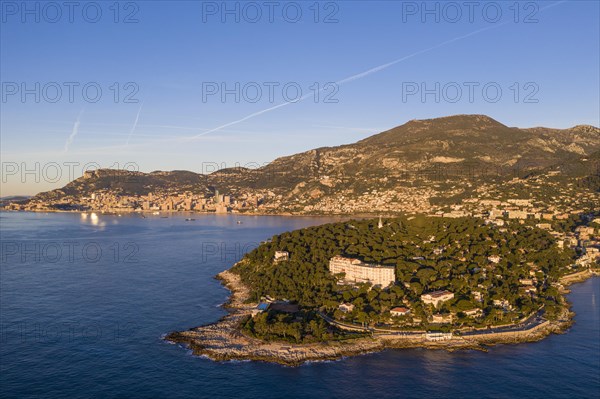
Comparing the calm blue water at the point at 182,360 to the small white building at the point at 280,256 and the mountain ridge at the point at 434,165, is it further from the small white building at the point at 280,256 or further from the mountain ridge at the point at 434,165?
the mountain ridge at the point at 434,165

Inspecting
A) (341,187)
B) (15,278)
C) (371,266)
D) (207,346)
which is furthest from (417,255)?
(341,187)

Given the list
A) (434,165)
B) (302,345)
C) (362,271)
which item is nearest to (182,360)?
(302,345)

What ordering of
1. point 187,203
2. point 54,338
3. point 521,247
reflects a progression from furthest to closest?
point 187,203 → point 521,247 → point 54,338

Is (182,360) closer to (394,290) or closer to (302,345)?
(302,345)

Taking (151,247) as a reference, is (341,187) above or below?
above

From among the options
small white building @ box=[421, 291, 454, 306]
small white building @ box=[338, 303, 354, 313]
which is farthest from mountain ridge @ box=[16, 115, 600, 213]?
small white building @ box=[338, 303, 354, 313]

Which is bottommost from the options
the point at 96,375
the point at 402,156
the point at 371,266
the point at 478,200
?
the point at 96,375

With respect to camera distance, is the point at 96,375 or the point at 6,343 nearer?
the point at 96,375

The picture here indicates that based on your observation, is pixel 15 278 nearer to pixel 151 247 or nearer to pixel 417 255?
pixel 151 247
